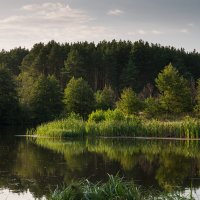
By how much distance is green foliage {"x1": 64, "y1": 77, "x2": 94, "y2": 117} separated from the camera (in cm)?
5439

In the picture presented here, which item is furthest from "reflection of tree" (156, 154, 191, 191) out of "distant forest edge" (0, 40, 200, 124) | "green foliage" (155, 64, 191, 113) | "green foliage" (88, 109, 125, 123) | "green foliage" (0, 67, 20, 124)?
"green foliage" (0, 67, 20, 124)

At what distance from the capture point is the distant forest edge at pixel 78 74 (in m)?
55.1

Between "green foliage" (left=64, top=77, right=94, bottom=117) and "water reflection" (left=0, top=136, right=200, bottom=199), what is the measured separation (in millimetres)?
22958

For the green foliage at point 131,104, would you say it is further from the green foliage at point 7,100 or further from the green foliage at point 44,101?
the green foliage at point 7,100

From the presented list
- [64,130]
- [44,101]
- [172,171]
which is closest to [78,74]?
[44,101]

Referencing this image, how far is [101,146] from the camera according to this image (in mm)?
27688

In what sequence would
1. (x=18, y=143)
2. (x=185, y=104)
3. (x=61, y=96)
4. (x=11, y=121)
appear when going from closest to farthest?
(x=18, y=143) → (x=185, y=104) → (x=11, y=121) → (x=61, y=96)

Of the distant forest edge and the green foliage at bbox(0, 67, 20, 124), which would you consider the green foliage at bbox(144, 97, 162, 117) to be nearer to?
the distant forest edge

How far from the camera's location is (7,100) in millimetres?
54000

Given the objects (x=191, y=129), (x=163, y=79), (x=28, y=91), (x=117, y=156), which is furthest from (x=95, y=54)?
(x=117, y=156)

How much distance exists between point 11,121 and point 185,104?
20651 millimetres

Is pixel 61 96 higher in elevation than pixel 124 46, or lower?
lower

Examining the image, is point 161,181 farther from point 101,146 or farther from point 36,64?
point 36,64

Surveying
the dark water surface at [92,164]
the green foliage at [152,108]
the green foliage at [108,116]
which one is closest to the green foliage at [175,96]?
the green foliage at [152,108]
